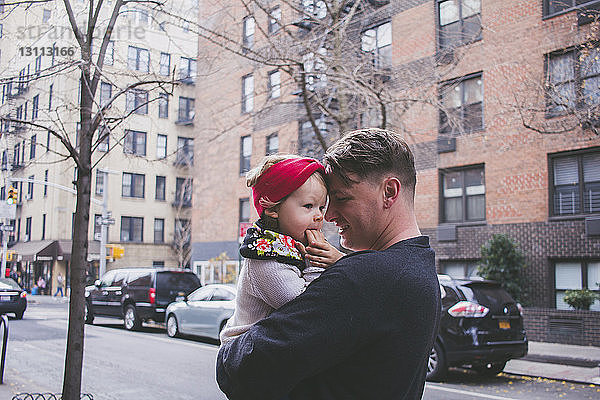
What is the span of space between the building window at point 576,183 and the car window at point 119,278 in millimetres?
13768

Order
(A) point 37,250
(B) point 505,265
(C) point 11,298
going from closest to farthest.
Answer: (B) point 505,265 < (C) point 11,298 < (A) point 37,250

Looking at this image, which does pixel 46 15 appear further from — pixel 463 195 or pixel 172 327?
pixel 463 195

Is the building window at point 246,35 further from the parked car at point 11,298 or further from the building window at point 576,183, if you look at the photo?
the parked car at point 11,298

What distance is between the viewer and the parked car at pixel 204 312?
14566 millimetres

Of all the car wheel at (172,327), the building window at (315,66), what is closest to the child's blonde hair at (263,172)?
the building window at (315,66)

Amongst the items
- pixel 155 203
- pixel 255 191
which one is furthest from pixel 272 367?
pixel 155 203

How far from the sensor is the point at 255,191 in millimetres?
2199

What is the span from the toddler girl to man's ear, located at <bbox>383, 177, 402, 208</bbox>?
0.78ft

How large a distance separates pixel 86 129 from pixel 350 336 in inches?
189

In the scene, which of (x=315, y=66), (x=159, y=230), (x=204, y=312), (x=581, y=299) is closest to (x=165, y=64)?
(x=315, y=66)

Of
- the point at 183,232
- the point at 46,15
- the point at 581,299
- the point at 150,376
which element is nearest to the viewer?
the point at 46,15

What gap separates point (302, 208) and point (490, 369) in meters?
10.3

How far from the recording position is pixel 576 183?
1700 cm

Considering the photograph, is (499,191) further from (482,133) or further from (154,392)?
(154,392)
